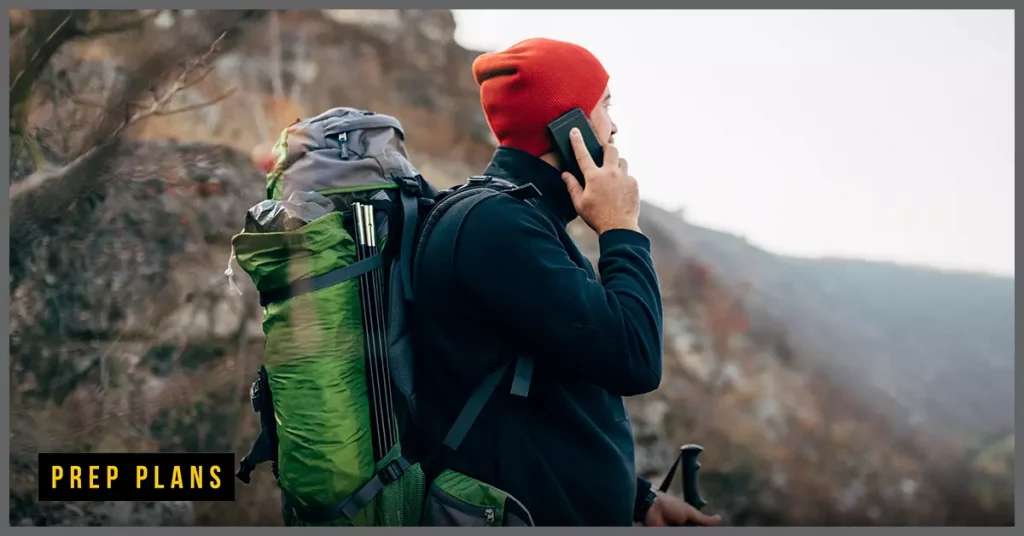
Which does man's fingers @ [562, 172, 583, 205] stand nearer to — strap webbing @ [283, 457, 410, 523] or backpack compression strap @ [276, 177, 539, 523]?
backpack compression strap @ [276, 177, 539, 523]

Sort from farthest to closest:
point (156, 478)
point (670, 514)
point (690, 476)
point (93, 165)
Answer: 1. point (93, 165)
2. point (156, 478)
3. point (690, 476)
4. point (670, 514)

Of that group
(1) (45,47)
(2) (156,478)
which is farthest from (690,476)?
(1) (45,47)

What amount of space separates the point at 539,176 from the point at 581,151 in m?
0.11

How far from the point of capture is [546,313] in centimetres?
163

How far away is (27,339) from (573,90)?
463 cm

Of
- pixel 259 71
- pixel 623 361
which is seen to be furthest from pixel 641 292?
pixel 259 71

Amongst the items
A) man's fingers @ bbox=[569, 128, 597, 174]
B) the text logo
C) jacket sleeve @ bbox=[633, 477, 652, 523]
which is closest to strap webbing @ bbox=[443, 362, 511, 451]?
man's fingers @ bbox=[569, 128, 597, 174]

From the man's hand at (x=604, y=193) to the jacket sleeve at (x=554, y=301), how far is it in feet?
0.49

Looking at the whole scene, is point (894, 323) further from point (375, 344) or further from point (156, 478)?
point (375, 344)

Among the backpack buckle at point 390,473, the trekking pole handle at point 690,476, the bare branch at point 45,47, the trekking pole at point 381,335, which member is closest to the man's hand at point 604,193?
the trekking pole at point 381,335

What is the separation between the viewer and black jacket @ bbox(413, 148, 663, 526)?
1.63 m

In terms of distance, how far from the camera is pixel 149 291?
19.4 feet

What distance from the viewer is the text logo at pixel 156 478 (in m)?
3.27

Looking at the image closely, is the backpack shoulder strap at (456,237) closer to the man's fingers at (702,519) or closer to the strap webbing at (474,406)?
the strap webbing at (474,406)
